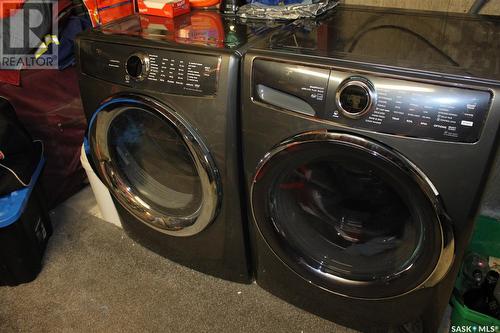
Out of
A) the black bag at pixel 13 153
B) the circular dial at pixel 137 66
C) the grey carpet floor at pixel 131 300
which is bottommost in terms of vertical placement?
the grey carpet floor at pixel 131 300

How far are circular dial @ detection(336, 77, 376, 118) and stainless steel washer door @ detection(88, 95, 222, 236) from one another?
1.41 feet

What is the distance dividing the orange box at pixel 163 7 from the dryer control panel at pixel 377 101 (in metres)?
0.62

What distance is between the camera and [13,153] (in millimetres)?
1521

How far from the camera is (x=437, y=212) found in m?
0.91

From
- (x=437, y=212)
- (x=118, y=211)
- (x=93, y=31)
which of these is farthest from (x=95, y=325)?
(x=437, y=212)

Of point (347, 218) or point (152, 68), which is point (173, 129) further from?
point (347, 218)

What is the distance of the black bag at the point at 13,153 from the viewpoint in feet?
4.82

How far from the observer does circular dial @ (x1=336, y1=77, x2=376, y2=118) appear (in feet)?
2.91

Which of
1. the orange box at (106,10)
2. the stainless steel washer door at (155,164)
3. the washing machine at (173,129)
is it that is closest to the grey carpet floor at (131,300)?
the washing machine at (173,129)

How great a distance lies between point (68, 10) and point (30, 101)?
423mm

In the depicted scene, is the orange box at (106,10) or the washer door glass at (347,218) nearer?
the washer door glass at (347,218)
